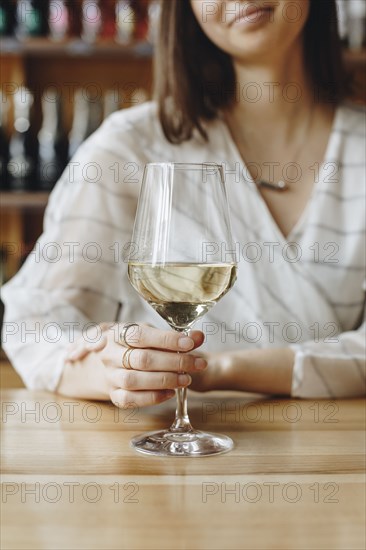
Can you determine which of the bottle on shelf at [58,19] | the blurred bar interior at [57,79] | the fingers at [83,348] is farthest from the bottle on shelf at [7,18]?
the fingers at [83,348]

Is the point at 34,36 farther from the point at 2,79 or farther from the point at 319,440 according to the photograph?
the point at 319,440

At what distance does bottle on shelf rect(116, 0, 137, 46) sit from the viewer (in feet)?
7.41

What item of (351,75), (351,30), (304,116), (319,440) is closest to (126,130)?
(304,116)

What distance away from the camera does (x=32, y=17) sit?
223cm

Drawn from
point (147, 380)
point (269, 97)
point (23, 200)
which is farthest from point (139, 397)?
point (23, 200)

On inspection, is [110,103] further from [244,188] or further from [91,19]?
[244,188]

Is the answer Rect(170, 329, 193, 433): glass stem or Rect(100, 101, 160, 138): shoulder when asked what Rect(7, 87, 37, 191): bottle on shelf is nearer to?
Rect(100, 101, 160, 138): shoulder

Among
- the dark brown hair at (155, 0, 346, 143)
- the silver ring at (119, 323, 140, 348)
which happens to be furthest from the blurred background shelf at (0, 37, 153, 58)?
the silver ring at (119, 323, 140, 348)

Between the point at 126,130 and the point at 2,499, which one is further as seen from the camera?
the point at 126,130

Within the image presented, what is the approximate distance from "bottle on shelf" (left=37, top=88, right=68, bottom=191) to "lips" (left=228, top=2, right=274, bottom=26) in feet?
4.04

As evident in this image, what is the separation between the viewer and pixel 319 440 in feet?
2.34

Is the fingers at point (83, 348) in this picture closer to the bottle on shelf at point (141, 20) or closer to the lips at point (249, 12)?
the lips at point (249, 12)

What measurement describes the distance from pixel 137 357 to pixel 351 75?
3.10 feet

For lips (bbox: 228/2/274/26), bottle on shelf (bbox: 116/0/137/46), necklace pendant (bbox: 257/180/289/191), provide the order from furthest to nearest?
bottle on shelf (bbox: 116/0/137/46) → necklace pendant (bbox: 257/180/289/191) → lips (bbox: 228/2/274/26)
